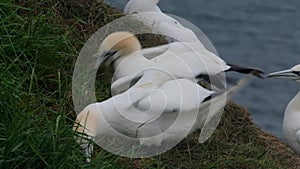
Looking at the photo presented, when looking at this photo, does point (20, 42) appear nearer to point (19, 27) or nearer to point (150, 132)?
point (19, 27)

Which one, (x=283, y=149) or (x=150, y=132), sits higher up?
(x=150, y=132)

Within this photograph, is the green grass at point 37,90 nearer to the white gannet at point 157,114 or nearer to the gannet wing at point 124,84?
the white gannet at point 157,114

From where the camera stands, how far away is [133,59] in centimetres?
576

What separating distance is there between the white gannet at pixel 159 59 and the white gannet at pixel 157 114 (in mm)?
227

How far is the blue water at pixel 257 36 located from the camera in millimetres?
11793

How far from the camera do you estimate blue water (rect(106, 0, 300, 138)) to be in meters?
11.8

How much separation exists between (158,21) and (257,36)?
6.55 m

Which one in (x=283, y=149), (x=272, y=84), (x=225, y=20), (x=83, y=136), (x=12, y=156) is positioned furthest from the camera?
(x=225, y=20)

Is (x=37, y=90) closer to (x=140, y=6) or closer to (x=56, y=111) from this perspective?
(x=56, y=111)

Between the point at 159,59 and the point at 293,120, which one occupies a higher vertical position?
the point at 159,59

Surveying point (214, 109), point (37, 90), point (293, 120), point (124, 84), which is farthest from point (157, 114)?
point (293, 120)

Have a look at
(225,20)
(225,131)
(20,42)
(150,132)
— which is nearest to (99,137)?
(150,132)

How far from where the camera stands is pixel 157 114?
5188mm

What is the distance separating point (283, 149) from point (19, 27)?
2.36m
